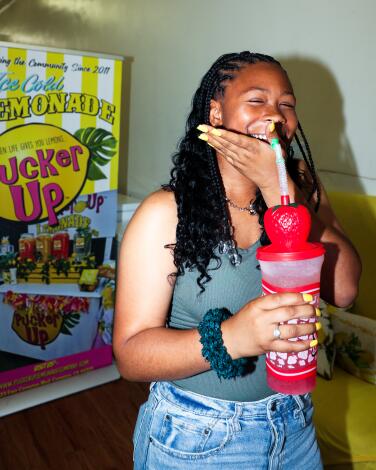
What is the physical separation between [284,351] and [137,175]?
119 inches

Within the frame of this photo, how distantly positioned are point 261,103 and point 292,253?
13.4 inches

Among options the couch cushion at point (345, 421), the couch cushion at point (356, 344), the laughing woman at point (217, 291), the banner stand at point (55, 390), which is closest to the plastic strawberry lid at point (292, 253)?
the laughing woman at point (217, 291)

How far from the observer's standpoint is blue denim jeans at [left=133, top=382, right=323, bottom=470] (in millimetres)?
768

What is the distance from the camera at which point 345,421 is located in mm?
1508

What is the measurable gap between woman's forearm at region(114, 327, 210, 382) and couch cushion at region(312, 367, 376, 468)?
997mm

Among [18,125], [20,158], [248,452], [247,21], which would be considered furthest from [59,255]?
[248,452]

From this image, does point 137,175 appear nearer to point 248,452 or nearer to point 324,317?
point 324,317

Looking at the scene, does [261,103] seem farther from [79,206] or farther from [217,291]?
[79,206]

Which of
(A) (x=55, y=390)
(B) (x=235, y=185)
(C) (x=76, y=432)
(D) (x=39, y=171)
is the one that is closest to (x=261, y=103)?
(B) (x=235, y=185)

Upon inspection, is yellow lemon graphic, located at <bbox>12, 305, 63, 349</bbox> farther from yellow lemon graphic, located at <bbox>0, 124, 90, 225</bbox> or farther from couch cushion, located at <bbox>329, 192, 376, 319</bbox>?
couch cushion, located at <bbox>329, 192, 376, 319</bbox>

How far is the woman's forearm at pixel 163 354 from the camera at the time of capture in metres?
0.70

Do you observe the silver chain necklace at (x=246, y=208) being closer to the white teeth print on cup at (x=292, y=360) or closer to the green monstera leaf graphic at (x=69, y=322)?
the white teeth print on cup at (x=292, y=360)

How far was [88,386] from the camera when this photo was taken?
2.51 m

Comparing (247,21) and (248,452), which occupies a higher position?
(247,21)
